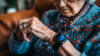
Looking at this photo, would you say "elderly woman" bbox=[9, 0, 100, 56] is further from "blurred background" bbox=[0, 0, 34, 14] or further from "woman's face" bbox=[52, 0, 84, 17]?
"blurred background" bbox=[0, 0, 34, 14]

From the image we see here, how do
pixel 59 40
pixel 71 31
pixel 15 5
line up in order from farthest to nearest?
pixel 15 5
pixel 71 31
pixel 59 40

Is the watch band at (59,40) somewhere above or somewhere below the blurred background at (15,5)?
above

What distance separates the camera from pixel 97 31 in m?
0.61

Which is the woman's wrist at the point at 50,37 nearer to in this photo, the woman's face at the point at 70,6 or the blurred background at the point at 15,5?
the woman's face at the point at 70,6

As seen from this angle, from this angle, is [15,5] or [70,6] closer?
[70,6]

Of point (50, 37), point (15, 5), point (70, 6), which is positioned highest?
point (70, 6)

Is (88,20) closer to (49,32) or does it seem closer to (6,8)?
(49,32)

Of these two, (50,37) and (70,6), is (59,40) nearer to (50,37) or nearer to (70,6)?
(50,37)

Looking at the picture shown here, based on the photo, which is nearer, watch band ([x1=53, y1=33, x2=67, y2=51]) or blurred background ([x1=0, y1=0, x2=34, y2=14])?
watch band ([x1=53, y1=33, x2=67, y2=51])

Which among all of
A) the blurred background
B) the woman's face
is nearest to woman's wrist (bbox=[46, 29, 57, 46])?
the woman's face

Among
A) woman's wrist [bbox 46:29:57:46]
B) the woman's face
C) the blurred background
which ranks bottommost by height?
the blurred background

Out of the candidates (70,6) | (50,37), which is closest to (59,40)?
(50,37)

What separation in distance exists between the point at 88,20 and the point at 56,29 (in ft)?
0.79

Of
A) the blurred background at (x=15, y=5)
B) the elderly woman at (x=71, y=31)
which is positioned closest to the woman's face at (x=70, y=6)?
the elderly woman at (x=71, y=31)
